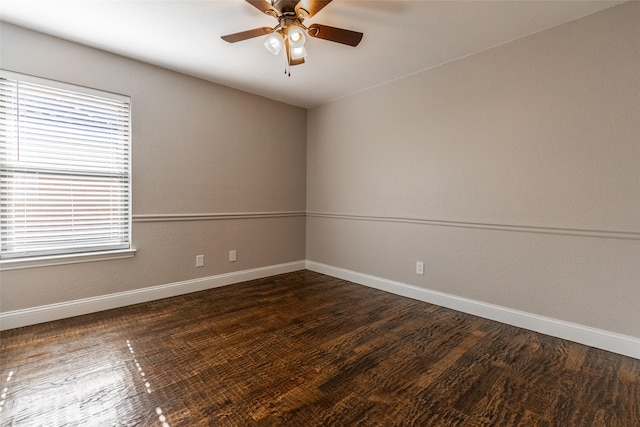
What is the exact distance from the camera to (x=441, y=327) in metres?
2.49

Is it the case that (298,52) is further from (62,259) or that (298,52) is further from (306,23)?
(62,259)

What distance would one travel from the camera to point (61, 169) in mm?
2551

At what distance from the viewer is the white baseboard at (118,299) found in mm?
2387

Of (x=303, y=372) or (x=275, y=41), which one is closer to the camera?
(x=303, y=372)

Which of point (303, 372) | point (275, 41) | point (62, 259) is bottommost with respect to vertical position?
point (303, 372)

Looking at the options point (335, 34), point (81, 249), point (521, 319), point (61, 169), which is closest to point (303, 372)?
point (521, 319)

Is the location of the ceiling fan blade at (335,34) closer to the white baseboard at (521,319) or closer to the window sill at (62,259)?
the white baseboard at (521,319)

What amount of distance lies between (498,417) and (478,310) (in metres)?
1.41

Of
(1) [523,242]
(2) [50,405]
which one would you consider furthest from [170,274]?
(1) [523,242]

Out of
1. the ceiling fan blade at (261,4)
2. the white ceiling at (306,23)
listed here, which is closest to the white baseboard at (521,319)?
the white ceiling at (306,23)

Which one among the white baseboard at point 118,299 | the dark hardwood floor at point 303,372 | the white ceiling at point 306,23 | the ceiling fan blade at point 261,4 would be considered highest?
the white ceiling at point 306,23

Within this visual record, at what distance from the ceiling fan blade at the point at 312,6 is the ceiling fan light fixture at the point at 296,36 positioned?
110 millimetres

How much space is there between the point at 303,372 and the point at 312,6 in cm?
229

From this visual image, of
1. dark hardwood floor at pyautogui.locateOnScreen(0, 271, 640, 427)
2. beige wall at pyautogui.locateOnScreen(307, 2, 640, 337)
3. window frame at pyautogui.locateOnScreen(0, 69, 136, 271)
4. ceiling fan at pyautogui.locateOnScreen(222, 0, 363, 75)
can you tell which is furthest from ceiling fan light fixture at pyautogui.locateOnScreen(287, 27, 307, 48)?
dark hardwood floor at pyautogui.locateOnScreen(0, 271, 640, 427)
